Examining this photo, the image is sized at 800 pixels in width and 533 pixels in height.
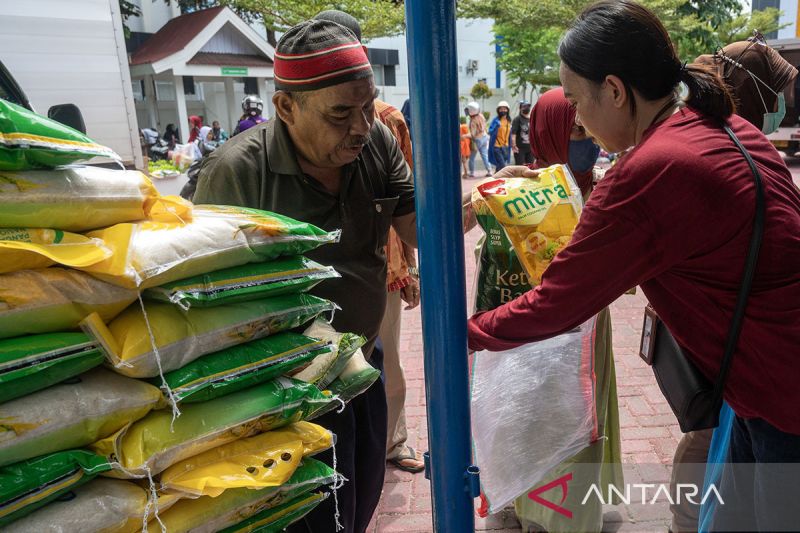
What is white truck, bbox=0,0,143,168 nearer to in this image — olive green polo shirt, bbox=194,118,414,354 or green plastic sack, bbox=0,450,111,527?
olive green polo shirt, bbox=194,118,414,354

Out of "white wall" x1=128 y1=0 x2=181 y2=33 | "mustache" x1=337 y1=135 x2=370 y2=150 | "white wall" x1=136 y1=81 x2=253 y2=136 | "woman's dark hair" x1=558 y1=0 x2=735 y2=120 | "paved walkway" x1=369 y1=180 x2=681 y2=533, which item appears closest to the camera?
"woman's dark hair" x1=558 y1=0 x2=735 y2=120

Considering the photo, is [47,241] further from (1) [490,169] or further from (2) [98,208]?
(1) [490,169]

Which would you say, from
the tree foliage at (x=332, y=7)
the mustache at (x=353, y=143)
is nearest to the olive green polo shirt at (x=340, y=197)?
the mustache at (x=353, y=143)

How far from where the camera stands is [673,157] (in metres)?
1.37

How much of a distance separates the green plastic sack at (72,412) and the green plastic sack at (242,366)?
0.19ft

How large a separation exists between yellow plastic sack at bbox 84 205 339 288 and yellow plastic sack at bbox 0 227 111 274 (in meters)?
0.03

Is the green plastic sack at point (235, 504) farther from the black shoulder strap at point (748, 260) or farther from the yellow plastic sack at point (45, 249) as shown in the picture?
the black shoulder strap at point (748, 260)

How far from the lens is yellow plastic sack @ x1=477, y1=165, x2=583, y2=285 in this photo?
1873 millimetres

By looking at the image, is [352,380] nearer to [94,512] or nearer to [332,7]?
[94,512]

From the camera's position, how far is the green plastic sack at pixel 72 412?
1.10 metres

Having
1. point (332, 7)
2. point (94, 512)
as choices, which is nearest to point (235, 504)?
point (94, 512)

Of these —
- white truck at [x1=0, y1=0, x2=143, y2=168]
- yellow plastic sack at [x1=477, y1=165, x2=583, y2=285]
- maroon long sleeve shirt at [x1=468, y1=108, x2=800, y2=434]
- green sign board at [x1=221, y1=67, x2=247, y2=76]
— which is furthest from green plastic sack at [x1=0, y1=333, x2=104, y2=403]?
green sign board at [x1=221, y1=67, x2=247, y2=76]

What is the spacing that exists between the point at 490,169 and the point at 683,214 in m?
15.5

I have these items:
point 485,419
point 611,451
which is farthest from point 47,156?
point 611,451
